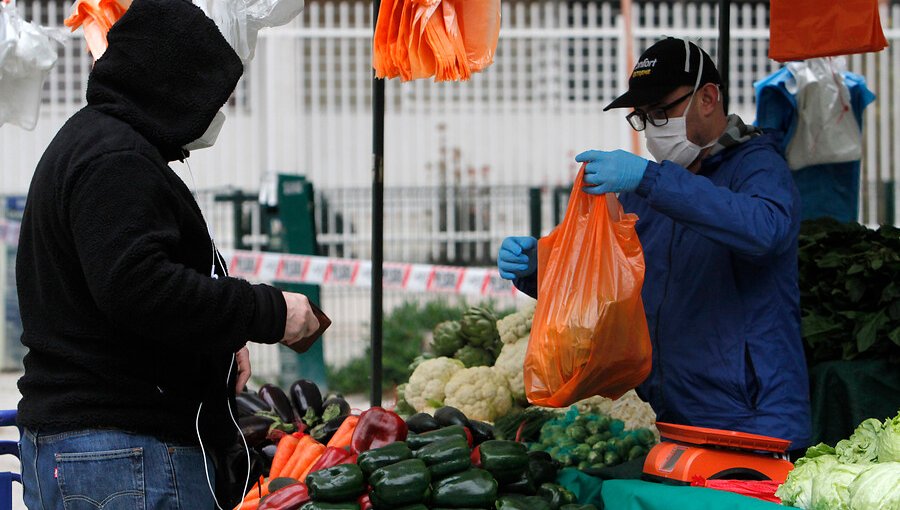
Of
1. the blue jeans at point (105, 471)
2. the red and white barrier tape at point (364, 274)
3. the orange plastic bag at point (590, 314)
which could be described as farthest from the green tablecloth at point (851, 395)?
the red and white barrier tape at point (364, 274)

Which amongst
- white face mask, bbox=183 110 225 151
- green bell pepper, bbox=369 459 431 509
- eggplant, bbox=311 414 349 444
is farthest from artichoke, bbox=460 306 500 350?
white face mask, bbox=183 110 225 151

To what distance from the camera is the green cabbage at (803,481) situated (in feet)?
8.07

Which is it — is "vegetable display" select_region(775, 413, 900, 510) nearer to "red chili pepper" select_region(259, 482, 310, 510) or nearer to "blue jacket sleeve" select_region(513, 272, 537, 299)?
"blue jacket sleeve" select_region(513, 272, 537, 299)

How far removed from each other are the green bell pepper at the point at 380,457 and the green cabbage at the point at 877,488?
54.7 inches

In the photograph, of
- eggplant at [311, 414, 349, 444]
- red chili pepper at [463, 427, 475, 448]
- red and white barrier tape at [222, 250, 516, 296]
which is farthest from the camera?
red and white barrier tape at [222, 250, 516, 296]

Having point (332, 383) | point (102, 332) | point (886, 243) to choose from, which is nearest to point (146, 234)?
point (102, 332)

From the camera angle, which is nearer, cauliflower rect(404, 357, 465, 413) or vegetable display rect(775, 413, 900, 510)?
vegetable display rect(775, 413, 900, 510)

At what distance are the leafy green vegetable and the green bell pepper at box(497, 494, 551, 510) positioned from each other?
167 centimetres

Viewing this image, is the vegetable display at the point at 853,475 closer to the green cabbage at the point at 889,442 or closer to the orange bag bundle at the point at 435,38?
the green cabbage at the point at 889,442

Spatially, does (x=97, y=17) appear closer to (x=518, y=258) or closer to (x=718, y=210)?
(x=518, y=258)

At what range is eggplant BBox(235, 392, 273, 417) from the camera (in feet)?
14.3

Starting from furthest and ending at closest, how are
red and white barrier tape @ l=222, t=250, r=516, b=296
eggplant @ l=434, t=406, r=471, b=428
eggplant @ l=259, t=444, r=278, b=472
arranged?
1. red and white barrier tape @ l=222, t=250, r=516, b=296
2. eggplant @ l=259, t=444, r=278, b=472
3. eggplant @ l=434, t=406, r=471, b=428

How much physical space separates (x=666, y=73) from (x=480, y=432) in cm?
145

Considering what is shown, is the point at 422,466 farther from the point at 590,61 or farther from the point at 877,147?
the point at 877,147
